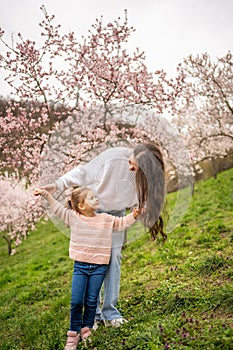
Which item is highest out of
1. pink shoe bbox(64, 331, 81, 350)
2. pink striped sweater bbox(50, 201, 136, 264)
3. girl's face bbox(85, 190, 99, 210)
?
girl's face bbox(85, 190, 99, 210)

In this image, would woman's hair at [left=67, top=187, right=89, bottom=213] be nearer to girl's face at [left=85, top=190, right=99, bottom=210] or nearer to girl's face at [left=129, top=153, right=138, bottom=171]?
girl's face at [left=85, top=190, right=99, bottom=210]

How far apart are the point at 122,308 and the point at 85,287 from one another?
3.51 feet

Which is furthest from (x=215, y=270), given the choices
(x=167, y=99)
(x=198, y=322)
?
(x=167, y=99)

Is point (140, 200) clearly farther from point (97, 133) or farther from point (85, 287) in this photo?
point (97, 133)

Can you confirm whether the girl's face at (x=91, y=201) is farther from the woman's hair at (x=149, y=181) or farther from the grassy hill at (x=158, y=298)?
the grassy hill at (x=158, y=298)

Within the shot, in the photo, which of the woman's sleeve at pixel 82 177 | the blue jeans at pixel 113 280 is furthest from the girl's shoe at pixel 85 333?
the woman's sleeve at pixel 82 177

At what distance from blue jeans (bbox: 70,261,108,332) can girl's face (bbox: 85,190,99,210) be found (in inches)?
22.1

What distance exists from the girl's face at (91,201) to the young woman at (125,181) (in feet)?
0.16

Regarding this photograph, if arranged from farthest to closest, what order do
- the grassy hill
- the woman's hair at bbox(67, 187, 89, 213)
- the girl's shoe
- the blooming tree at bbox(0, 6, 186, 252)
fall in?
the blooming tree at bbox(0, 6, 186, 252) → the girl's shoe → the woman's hair at bbox(67, 187, 89, 213) → the grassy hill

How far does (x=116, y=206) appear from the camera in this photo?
12.8 ft

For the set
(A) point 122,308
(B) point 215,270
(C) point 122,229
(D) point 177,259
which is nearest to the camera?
(C) point 122,229

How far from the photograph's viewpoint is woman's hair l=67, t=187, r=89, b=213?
12.4ft

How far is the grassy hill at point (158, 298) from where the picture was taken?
3.43 m

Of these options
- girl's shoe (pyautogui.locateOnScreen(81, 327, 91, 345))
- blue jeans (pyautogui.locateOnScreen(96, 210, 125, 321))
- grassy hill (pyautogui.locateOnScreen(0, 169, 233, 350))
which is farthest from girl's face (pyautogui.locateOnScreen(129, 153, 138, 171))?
girl's shoe (pyautogui.locateOnScreen(81, 327, 91, 345))
